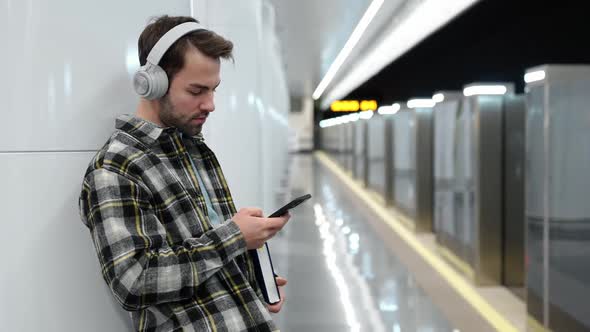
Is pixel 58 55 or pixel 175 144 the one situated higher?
pixel 58 55

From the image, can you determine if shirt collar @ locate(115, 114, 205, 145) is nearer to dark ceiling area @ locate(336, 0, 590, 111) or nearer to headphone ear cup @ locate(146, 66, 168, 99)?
headphone ear cup @ locate(146, 66, 168, 99)

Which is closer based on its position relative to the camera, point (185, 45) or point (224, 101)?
point (185, 45)

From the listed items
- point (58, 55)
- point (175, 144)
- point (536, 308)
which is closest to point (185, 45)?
point (175, 144)

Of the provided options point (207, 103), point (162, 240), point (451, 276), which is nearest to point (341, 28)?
point (451, 276)

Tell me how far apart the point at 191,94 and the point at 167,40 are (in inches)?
5.9

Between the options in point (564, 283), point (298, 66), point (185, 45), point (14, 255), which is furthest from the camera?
point (298, 66)

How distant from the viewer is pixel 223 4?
18.8 ft

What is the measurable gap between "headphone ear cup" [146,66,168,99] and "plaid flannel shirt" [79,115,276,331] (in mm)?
81

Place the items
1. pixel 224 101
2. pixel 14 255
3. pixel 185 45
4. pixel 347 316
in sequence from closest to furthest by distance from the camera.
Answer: pixel 185 45 → pixel 14 255 → pixel 347 316 → pixel 224 101

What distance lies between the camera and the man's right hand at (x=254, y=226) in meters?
1.61

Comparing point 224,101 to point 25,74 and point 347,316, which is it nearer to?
point 347,316

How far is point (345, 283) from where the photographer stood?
6852mm

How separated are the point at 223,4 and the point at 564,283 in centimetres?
368

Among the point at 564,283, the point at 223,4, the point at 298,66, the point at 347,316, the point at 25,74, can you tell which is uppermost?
the point at 298,66
